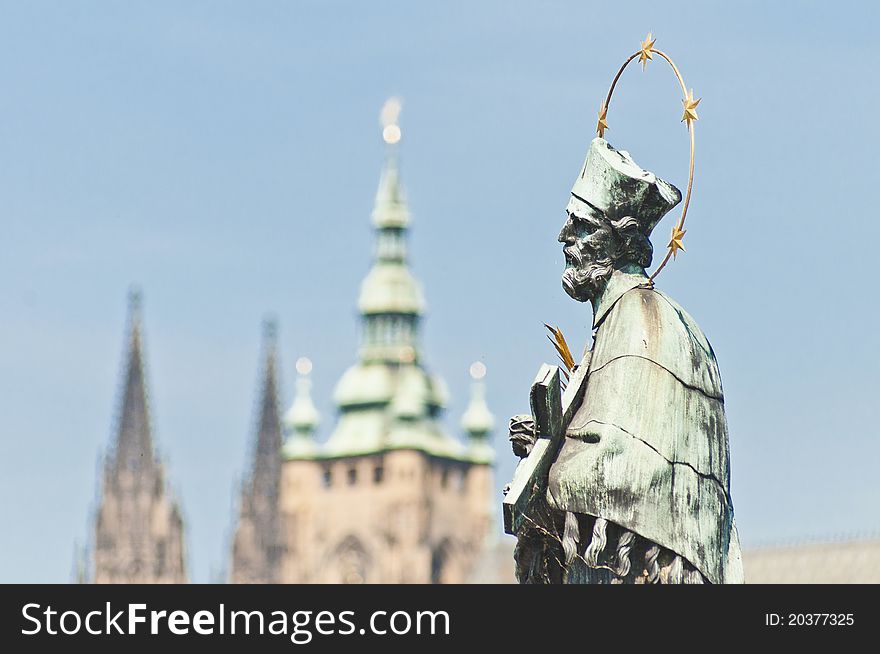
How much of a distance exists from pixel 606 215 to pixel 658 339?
0.79m

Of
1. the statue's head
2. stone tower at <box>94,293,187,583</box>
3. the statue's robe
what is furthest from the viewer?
stone tower at <box>94,293,187,583</box>

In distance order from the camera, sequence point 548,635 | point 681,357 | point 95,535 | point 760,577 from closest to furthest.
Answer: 1. point 548,635
2. point 681,357
3. point 760,577
4. point 95,535

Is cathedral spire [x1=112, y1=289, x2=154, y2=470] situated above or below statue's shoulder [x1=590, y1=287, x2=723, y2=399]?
above

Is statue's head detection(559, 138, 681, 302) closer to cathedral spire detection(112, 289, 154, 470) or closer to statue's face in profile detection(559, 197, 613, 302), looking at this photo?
statue's face in profile detection(559, 197, 613, 302)

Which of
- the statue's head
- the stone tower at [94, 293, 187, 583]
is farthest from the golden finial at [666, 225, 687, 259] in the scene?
the stone tower at [94, 293, 187, 583]

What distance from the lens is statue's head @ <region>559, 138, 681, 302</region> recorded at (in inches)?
634

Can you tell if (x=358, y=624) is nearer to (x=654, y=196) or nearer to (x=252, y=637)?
(x=252, y=637)

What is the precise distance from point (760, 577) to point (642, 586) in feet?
531

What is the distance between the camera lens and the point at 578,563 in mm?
15625

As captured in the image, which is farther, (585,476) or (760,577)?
(760,577)

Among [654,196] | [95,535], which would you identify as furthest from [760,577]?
[654,196]

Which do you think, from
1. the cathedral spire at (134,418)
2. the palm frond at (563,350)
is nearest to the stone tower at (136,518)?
the cathedral spire at (134,418)

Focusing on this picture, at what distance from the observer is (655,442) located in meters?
15.6

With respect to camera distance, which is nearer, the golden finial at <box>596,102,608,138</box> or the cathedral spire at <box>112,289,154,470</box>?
the golden finial at <box>596,102,608,138</box>
